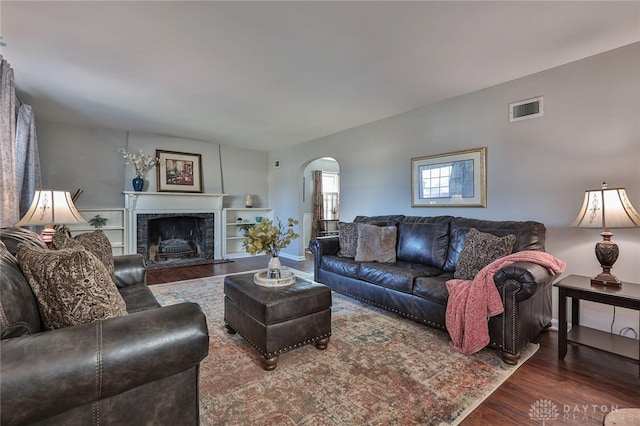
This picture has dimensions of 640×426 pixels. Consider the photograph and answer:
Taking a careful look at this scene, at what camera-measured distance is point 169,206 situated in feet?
18.7

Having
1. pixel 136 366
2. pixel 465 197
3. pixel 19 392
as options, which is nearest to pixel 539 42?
pixel 465 197

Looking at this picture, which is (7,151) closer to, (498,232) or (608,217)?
(498,232)

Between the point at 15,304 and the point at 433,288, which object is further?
the point at 433,288

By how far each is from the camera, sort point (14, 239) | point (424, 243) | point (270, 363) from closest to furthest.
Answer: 1. point (14, 239)
2. point (270, 363)
3. point (424, 243)

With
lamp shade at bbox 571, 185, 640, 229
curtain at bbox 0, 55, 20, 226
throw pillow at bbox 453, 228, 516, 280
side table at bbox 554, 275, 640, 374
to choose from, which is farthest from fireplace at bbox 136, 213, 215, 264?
lamp shade at bbox 571, 185, 640, 229

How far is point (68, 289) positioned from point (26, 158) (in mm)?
3979

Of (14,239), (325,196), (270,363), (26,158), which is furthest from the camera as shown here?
(325,196)

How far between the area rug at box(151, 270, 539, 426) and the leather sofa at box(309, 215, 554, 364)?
20 centimetres

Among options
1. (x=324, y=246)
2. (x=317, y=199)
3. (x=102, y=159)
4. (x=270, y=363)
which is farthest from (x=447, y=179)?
(x=102, y=159)

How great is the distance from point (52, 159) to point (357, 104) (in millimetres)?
5155

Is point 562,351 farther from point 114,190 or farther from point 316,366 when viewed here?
point 114,190

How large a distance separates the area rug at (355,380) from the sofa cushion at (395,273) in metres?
0.40

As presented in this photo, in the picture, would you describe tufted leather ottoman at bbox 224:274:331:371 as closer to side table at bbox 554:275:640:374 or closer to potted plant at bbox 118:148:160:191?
side table at bbox 554:275:640:374

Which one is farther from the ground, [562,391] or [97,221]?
[97,221]
